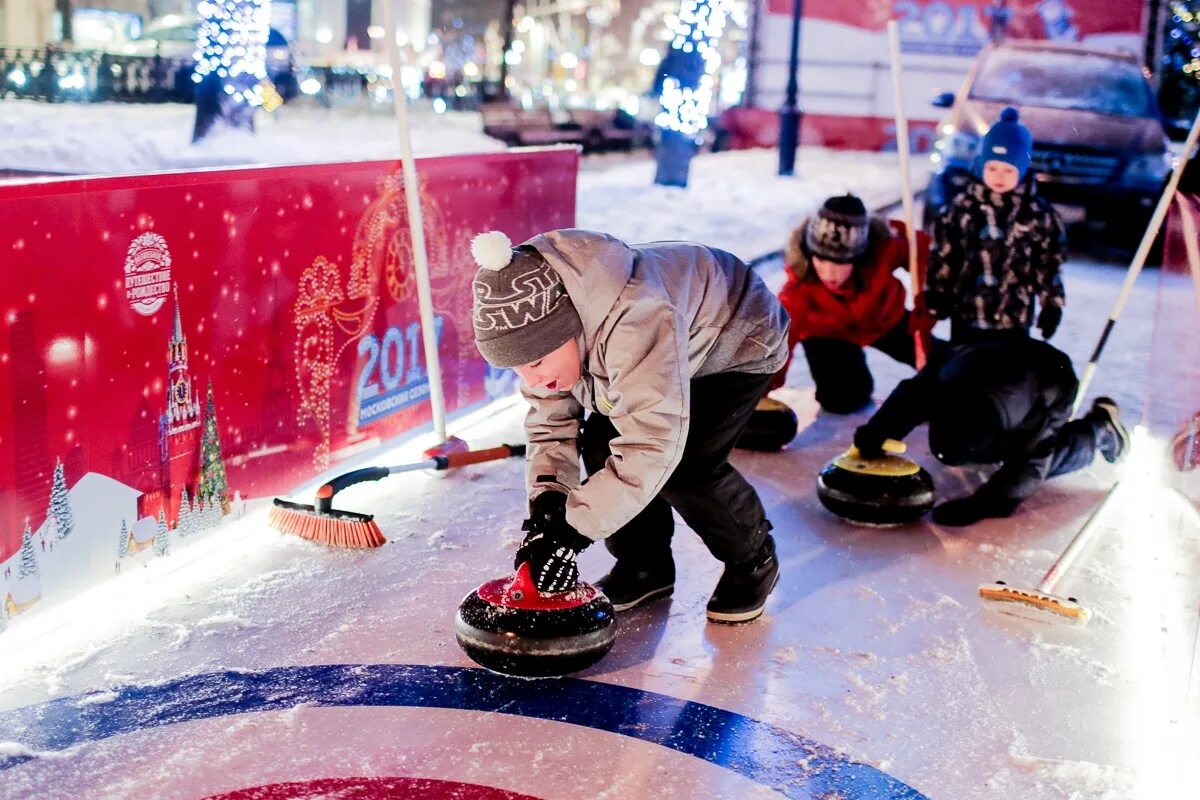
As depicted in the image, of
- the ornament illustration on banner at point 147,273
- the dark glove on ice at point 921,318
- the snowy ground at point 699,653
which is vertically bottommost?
the snowy ground at point 699,653

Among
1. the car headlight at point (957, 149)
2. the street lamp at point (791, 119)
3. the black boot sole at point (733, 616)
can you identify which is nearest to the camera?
the black boot sole at point (733, 616)

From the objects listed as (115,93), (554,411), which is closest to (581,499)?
(554,411)

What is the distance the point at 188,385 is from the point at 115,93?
1254 centimetres

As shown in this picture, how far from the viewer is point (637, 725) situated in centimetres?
297

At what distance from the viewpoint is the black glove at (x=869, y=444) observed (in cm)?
454

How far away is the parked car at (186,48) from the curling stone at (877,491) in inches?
501

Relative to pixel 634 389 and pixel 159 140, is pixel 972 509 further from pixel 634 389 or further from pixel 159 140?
pixel 159 140

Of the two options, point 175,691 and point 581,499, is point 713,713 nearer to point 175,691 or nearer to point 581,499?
point 581,499

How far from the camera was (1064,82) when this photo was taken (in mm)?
12078

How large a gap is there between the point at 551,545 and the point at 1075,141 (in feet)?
30.8

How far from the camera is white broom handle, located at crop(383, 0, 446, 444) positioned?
448 cm

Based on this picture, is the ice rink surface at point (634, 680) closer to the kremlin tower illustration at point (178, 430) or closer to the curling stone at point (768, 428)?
the kremlin tower illustration at point (178, 430)

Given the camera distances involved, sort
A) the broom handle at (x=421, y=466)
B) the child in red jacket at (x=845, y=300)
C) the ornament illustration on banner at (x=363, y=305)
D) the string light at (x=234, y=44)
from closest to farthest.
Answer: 1. the broom handle at (x=421, y=466)
2. the ornament illustration on banner at (x=363, y=305)
3. the child in red jacket at (x=845, y=300)
4. the string light at (x=234, y=44)

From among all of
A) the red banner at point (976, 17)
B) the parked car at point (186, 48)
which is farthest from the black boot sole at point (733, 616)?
the red banner at point (976, 17)
